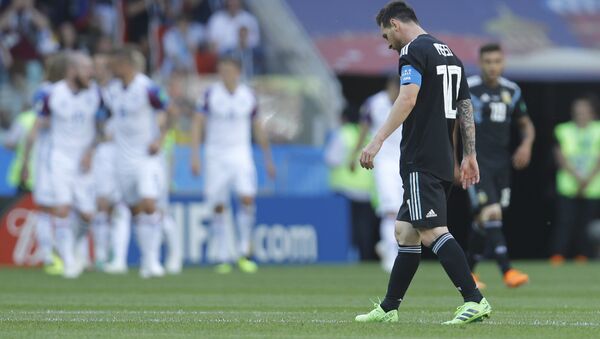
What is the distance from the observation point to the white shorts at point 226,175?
57.2ft

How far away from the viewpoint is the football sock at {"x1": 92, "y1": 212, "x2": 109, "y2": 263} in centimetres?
1742

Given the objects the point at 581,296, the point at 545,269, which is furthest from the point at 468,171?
the point at 545,269

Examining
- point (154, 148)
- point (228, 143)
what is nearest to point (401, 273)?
point (154, 148)

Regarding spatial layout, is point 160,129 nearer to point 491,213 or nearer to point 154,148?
point 154,148

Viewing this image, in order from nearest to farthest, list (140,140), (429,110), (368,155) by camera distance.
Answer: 1. (368,155)
2. (429,110)
3. (140,140)

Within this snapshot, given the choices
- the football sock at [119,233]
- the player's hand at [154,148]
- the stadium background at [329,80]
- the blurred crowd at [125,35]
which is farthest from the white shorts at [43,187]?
the blurred crowd at [125,35]

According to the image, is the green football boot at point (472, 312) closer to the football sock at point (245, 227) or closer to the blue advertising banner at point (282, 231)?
the football sock at point (245, 227)

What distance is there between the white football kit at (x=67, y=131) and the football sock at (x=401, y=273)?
801 cm

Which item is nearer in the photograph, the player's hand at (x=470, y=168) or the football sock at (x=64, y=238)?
the player's hand at (x=470, y=168)

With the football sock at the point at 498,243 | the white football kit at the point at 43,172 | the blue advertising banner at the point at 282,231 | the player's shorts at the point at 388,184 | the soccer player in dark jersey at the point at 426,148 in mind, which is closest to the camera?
the soccer player in dark jersey at the point at 426,148

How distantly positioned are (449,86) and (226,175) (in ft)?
29.3

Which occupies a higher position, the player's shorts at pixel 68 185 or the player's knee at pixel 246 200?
the player's shorts at pixel 68 185

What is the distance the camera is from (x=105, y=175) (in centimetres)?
1752

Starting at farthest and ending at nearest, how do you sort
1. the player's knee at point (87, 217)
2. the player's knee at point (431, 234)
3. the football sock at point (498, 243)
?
the player's knee at point (87, 217) < the football sock at point (498, 243) < the player's knee at point (431, 234)
